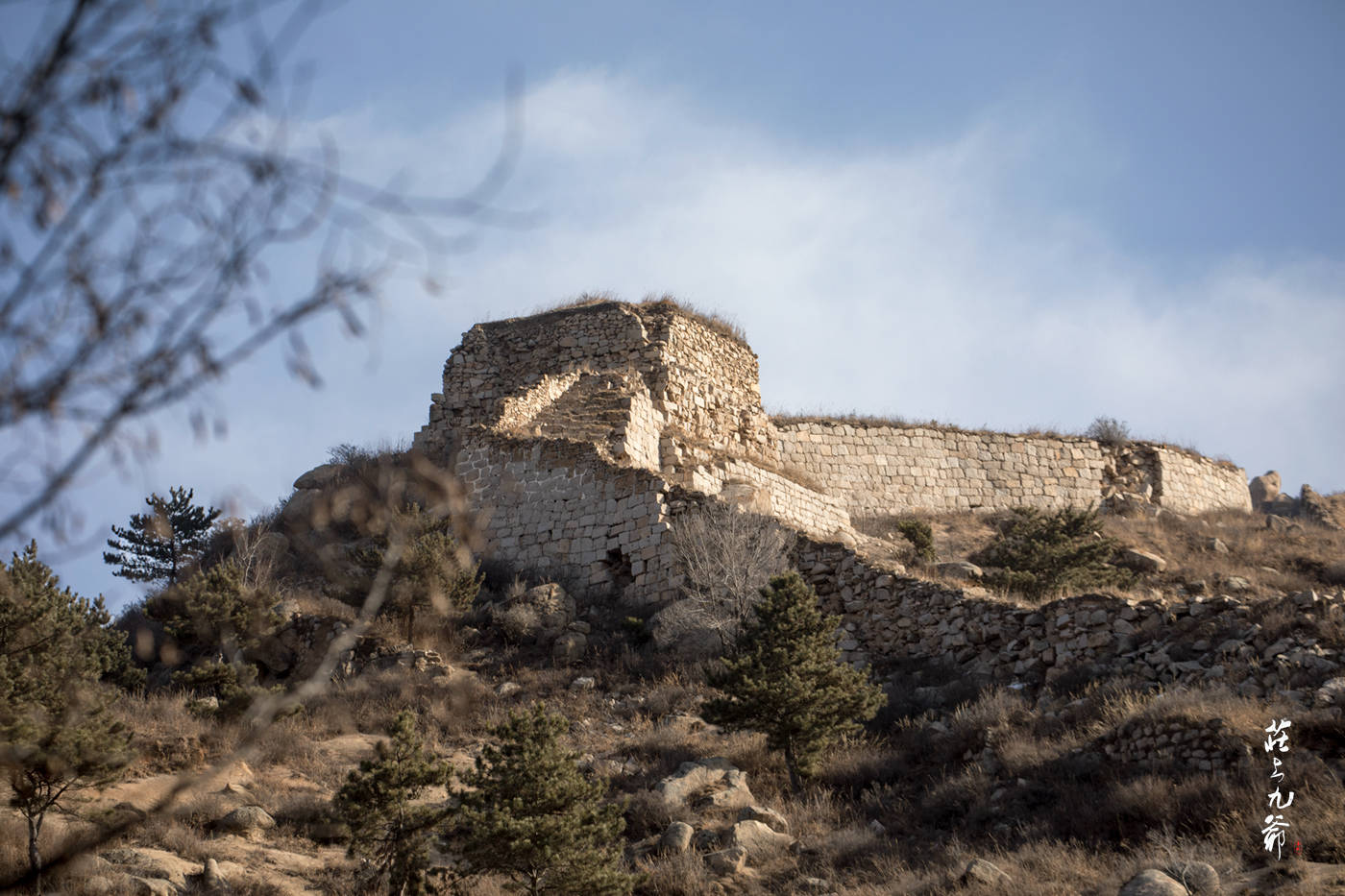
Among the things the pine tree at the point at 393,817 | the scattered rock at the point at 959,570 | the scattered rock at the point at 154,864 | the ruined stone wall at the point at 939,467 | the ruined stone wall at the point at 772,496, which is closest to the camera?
the scattered rock at the point at 154,864

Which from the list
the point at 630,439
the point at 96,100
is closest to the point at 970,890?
the point at 96,100

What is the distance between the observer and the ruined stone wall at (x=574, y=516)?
1628 cm

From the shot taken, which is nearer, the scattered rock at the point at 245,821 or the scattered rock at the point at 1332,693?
the scattered rock at the point at 1332,693

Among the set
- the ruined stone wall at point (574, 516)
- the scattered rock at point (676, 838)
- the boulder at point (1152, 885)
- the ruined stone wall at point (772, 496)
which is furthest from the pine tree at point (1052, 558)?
the boulder at point (1152, 885)

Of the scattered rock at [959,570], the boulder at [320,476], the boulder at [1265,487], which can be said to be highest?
the boulder at [1265,487]

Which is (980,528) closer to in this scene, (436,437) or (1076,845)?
(436,437)

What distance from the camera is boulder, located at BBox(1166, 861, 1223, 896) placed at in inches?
263

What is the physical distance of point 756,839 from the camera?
30.0ft

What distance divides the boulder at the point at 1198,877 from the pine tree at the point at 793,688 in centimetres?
407

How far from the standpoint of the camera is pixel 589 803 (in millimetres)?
8641

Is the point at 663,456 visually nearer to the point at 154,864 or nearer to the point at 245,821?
the point at 245,821

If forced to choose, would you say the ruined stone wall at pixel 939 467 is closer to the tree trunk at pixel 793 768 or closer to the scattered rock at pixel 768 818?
the tree trunk at pixel 793 768

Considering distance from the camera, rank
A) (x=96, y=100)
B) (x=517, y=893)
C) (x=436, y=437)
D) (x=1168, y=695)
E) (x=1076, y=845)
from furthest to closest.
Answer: (x=436, y=437) < (x=1168, y=695) < (x=517, y=893) < (x=1076, y=845) < (x=96, y=100)

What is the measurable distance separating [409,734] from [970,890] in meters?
4.71
